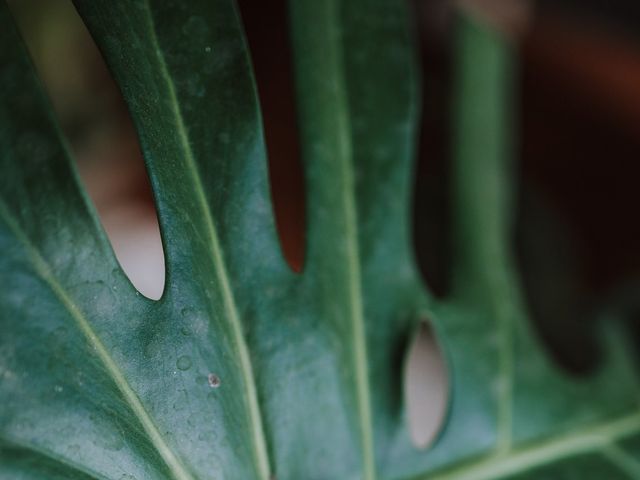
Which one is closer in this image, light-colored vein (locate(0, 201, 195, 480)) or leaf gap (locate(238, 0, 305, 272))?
light-colored vein (locate(0, 201, 195, 480))

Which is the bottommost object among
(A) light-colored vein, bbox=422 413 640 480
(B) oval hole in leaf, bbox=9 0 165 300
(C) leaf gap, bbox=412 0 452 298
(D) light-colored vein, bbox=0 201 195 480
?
(D) light-colored vein, bbox=0 201 195 480

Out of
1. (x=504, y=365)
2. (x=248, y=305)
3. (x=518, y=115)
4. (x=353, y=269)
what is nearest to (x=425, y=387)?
(x=518, y=115)

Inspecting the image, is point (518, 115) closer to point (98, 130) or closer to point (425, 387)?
point (425, 387)

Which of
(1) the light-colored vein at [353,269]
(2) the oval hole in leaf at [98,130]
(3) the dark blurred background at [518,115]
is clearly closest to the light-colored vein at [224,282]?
(1) the light-colored vein at [353,269]

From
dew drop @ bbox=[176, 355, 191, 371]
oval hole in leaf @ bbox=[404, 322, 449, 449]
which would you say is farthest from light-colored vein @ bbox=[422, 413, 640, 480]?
oval hole in leaf @ bbox=[404, 322, 449, 449]

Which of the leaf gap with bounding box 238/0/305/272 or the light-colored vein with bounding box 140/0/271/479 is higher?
the leaf gap with bounding box 238/0/305/272

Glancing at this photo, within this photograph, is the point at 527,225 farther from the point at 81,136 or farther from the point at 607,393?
the point at 81,136

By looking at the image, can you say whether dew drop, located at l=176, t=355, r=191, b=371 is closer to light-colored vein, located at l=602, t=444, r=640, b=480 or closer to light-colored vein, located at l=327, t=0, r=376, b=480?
light-colored vein, located at l=327, t=0, r=376, b=480

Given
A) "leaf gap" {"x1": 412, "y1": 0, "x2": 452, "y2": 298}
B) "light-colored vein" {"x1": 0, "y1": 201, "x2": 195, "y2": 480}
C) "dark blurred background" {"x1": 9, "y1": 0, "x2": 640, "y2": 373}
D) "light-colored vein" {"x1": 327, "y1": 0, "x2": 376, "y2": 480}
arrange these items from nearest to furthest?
1. "light-colored vein" {"x1": 0, "y1": 201, "x2": 195, "y2": 480}
2. "light-colored vein" {"x1": 327, "y1": 0, "x2": 376, "y2": 480}
3. "leaf gap" {"x1": 412, "y1": 0, "x2": 452, "y2": 298}
4. "dark blurred background" {"x1": 9, "y1": 0, "x2": 640, "y2": 373}

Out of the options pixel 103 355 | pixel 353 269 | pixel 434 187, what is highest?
pixel 434 187
